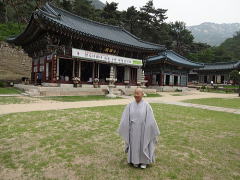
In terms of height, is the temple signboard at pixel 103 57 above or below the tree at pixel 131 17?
below

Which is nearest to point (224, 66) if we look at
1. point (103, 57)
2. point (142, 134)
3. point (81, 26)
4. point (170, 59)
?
point (170, 59)

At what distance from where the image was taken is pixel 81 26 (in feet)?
76.9

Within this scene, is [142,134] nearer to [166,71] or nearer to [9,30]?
[166,71]

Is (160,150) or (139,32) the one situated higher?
(139,32)

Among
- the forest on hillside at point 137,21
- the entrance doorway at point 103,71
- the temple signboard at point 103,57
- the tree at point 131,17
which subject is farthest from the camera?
the tree at point 131,17

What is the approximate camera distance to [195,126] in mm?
7453

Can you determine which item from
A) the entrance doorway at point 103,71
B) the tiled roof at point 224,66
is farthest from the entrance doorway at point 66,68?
the tiled roof at point 224,66

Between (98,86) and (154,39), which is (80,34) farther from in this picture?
(154,39)

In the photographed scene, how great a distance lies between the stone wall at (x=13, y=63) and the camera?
2663cm

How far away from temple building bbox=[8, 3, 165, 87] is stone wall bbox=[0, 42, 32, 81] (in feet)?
15.1

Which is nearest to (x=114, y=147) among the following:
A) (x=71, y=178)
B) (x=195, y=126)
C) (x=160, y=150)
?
(x=160, y=150)

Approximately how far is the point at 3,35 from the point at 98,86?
2065cm

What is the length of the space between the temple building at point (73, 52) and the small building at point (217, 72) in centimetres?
2333

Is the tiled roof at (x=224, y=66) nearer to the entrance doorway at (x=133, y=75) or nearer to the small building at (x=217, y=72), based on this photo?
the small building at (x=217, y=72)
